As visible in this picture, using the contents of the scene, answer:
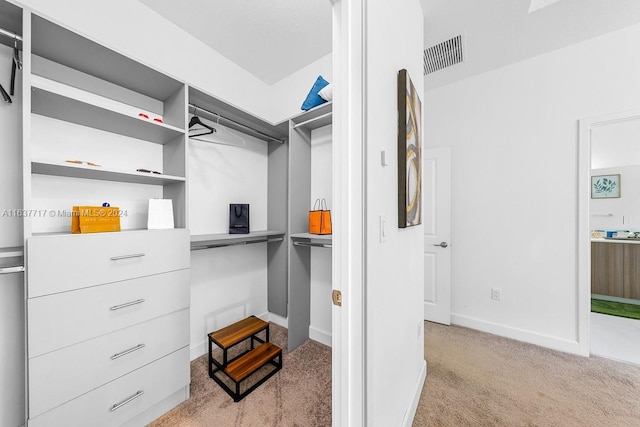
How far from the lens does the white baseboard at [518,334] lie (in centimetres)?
215

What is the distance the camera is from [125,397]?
129 cm

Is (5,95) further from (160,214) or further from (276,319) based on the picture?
(276,319)

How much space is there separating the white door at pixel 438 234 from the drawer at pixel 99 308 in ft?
8.25

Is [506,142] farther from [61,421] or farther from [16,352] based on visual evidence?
[16,352]

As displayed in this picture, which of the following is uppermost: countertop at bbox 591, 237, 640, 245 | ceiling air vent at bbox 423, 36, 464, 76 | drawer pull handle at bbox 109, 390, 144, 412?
ceiling air vent at bbox 423, 36, 464, 76

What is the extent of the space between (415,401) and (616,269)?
4.01m

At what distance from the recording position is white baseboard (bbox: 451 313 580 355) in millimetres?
2152

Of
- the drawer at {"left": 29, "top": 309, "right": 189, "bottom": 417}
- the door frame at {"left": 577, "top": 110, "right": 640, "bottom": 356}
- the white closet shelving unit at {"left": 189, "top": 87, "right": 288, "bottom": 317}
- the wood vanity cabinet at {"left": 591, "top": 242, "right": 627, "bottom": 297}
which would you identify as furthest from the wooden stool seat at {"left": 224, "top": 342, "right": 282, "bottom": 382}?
the wood vanity cabinet at {"left": 591, "top": 242, "right": 627, "bottom": 297}

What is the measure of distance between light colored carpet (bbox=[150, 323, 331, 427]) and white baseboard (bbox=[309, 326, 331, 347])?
30cm

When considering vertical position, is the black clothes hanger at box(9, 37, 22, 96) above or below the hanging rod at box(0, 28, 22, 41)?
below

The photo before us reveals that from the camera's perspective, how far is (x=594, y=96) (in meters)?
2.08

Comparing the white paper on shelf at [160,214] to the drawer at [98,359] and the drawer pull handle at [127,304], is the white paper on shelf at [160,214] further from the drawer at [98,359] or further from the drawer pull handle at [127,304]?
the drawer at [98,359]

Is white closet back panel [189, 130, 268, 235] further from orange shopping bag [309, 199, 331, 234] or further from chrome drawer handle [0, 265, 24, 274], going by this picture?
chrome drawer handle [0, 265, 24, 274]

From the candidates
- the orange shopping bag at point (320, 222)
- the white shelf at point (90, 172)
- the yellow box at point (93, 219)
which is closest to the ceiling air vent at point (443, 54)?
the orange shopping bag at point (320, 222)
